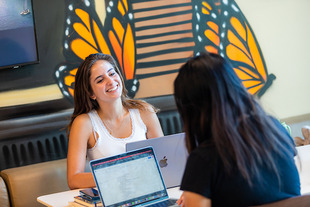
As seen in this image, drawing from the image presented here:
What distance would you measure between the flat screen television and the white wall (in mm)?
1816

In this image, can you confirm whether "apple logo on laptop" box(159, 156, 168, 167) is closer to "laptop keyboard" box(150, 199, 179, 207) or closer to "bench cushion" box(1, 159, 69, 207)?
"laptop keyboard" box(150, 199, 179, 207)

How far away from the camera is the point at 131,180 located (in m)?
1.99

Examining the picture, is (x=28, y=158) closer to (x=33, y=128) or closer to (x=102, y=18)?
(x=33, y=128)

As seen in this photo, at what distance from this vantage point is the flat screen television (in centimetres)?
322

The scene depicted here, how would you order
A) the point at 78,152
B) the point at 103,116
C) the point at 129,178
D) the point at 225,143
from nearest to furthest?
the point at 225,143 → the point at 129,178 → the point at 78,152 → the point at 103,116

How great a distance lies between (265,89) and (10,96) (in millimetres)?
2161

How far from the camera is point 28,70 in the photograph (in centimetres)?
338

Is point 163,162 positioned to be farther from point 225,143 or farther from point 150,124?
point 225,143

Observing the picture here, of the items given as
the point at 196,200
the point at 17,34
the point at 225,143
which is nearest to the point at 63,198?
the point at 196,200

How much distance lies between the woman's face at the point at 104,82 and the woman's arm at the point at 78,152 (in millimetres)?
173

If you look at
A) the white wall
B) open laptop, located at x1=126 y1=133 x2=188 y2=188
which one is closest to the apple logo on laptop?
open laptop, located at x1=126 y1=133 x2=188 y2=188

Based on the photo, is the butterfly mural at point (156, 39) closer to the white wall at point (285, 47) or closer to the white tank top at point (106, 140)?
the white wall at point (285, 47)

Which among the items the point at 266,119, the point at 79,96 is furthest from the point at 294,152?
the point at 79,96

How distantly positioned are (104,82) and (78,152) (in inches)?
18.6
